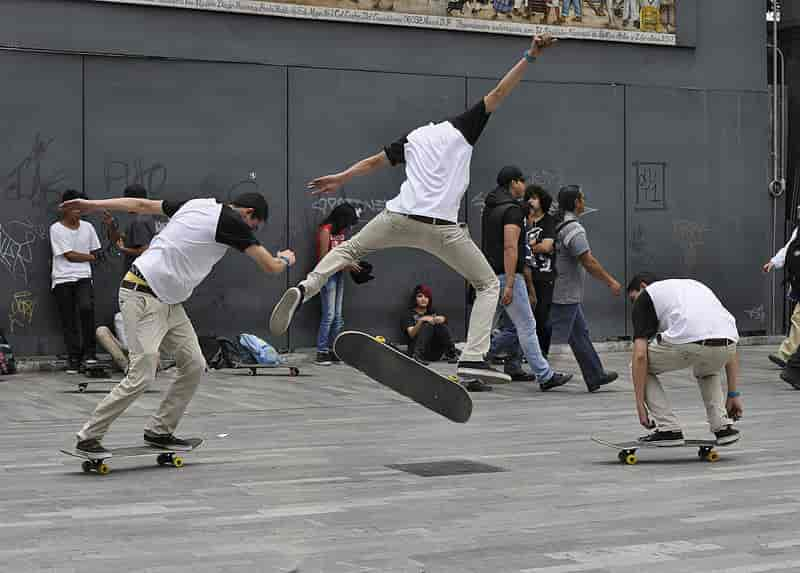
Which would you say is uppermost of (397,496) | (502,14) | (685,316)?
(502,14)

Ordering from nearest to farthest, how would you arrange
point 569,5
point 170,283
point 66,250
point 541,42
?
1. point 170,283
2. point 541,42
3. point 66,250
4. point 569,5

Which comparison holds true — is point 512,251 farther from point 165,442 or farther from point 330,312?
point 165,442

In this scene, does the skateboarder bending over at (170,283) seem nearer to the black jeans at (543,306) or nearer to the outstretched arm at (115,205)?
the outstretched arm at (115,205)

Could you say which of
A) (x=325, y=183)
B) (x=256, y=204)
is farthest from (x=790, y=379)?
(x=256, y=204)

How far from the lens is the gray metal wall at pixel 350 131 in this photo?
51.4 feet

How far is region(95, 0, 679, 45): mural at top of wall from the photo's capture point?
55.0 ft

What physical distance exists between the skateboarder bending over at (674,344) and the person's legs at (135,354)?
303 cm

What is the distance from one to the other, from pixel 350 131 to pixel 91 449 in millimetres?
8942

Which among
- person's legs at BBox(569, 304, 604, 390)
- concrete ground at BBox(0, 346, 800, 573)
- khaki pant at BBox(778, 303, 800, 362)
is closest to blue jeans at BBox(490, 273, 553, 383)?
person's legs at BBox(569, 304, 604, 390)

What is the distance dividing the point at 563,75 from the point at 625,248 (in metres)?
2.40

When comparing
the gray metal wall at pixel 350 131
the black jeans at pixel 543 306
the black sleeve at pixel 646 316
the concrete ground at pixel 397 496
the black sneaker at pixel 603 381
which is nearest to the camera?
the concrete ground at pixel 397 496

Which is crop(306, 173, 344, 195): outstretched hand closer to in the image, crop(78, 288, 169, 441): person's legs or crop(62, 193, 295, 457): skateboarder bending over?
crop(62, 193, 295, 457): skateboarder bending over

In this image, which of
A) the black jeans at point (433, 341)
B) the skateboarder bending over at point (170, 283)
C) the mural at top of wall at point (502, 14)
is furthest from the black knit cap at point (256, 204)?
the black jeans at point (433, 341)

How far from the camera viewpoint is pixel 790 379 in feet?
46.2
